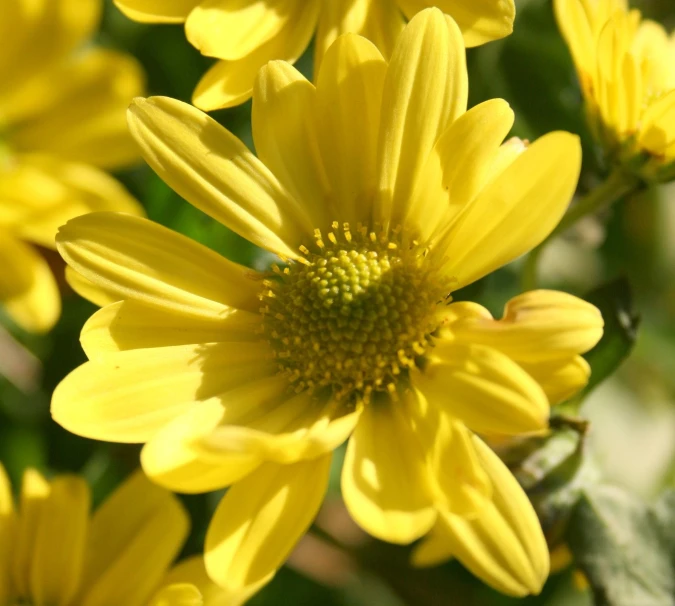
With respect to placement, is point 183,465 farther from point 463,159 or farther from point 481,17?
point 481,17

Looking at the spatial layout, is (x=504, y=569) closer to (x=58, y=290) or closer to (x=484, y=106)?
(x=484, y=106)

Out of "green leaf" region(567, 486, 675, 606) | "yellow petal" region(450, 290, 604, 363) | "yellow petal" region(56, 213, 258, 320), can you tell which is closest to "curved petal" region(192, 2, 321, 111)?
"yellow petal" region(56, 213, 258, 320)

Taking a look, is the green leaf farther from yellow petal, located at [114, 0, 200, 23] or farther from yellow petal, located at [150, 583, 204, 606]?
yellow petal, located at [114, 0, 200, 23]

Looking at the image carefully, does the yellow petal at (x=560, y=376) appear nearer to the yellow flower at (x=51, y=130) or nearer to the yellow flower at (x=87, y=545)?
the yellow flower at (x=87, y=545)

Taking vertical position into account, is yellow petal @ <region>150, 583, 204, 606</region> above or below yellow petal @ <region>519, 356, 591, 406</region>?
below

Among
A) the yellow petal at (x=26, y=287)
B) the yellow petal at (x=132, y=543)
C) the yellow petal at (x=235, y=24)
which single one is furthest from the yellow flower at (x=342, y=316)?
the yellow petal at (x=26, y=287)

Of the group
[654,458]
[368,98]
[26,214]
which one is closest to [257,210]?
[368,98]
